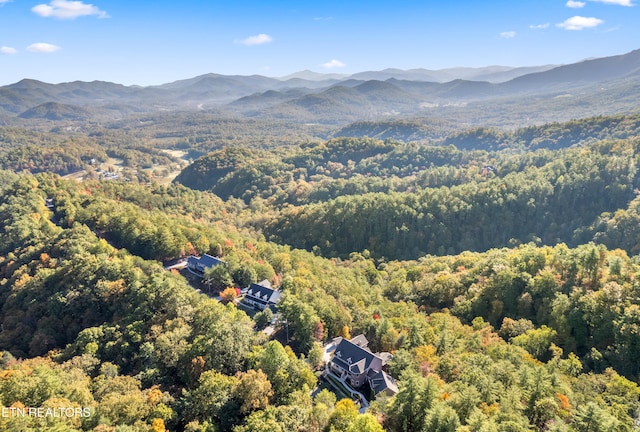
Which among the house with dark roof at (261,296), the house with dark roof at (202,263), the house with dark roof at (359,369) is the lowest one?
the house with dark roof at (359,369)

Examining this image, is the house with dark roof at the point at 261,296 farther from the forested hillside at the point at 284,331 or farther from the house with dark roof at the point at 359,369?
the house with dark roof at the point at 359,369

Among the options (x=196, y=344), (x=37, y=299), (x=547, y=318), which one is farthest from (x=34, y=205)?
(x=547, y=318)

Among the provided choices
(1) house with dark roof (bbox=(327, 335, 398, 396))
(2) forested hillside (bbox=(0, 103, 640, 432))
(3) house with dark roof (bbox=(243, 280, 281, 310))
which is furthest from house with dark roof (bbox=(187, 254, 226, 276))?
(1) house with dark roof (bbox=(327, 335, 398, 396))

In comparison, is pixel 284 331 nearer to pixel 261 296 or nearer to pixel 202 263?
pixel 261 296

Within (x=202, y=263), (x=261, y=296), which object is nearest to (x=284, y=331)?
(x=261, y=296)

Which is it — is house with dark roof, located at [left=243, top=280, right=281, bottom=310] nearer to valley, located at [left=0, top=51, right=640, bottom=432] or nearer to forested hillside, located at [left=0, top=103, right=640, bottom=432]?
valley, located at [left=0, top=51, right=640, bottom=432]

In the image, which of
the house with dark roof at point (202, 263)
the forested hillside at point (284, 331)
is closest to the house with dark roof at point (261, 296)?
the forested hillside at point (284, 331)

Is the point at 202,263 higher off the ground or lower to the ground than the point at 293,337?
higher
